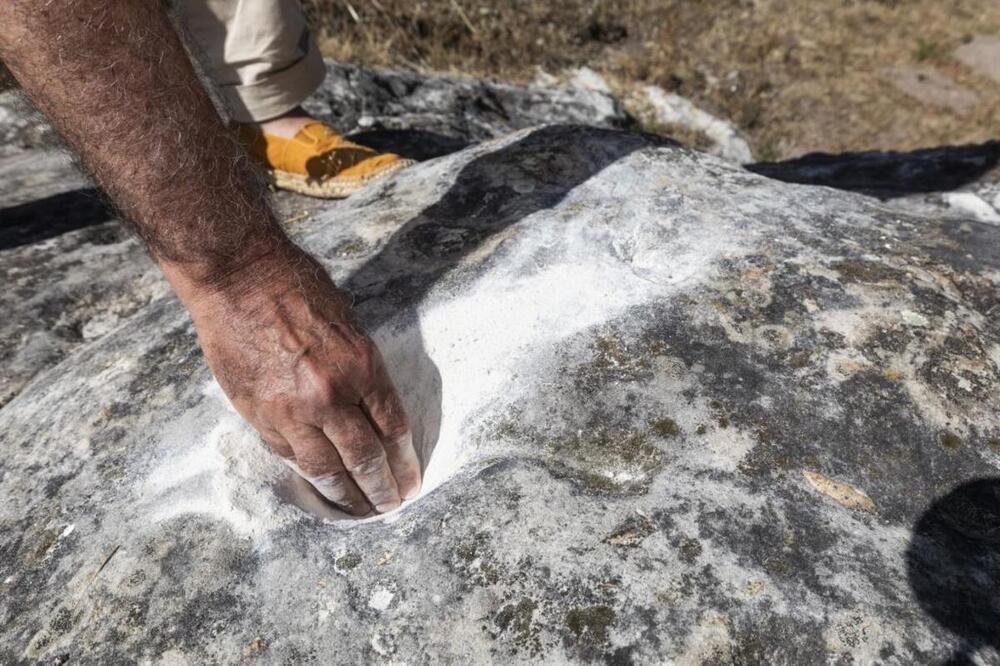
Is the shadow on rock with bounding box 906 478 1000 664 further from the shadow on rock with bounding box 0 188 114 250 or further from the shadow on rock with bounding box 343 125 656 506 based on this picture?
the shadow on rock with bounding box 0 188 114 250

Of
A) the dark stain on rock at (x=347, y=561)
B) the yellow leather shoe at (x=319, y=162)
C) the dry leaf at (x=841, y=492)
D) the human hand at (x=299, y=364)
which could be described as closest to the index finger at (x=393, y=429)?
the human hand at (x=299, y=364)

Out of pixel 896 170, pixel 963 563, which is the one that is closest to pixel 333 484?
pixel 963 563

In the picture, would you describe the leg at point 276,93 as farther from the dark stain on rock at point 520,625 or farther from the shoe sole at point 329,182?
the dark stain on rock at point 520,625

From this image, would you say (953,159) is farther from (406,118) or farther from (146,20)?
(146,20)

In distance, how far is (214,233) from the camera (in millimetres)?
1333

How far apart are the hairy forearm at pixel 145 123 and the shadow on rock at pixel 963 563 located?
1160mm

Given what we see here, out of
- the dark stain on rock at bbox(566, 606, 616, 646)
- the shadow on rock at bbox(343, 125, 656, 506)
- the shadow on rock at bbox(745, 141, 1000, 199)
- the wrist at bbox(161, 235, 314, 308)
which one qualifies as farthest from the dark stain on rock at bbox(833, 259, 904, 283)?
the shadow on rock at bbox(745, 141, 1000, 199)

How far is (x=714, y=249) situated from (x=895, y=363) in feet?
1.44

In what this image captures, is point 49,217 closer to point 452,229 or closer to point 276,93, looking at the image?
point 276,93

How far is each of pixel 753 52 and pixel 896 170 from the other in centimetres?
273

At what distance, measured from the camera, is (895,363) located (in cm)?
149

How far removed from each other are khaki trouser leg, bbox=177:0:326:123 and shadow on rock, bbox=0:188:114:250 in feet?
1.84

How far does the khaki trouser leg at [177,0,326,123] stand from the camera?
2648 millimetres

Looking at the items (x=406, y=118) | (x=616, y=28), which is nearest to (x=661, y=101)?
(x=616, y=28)
